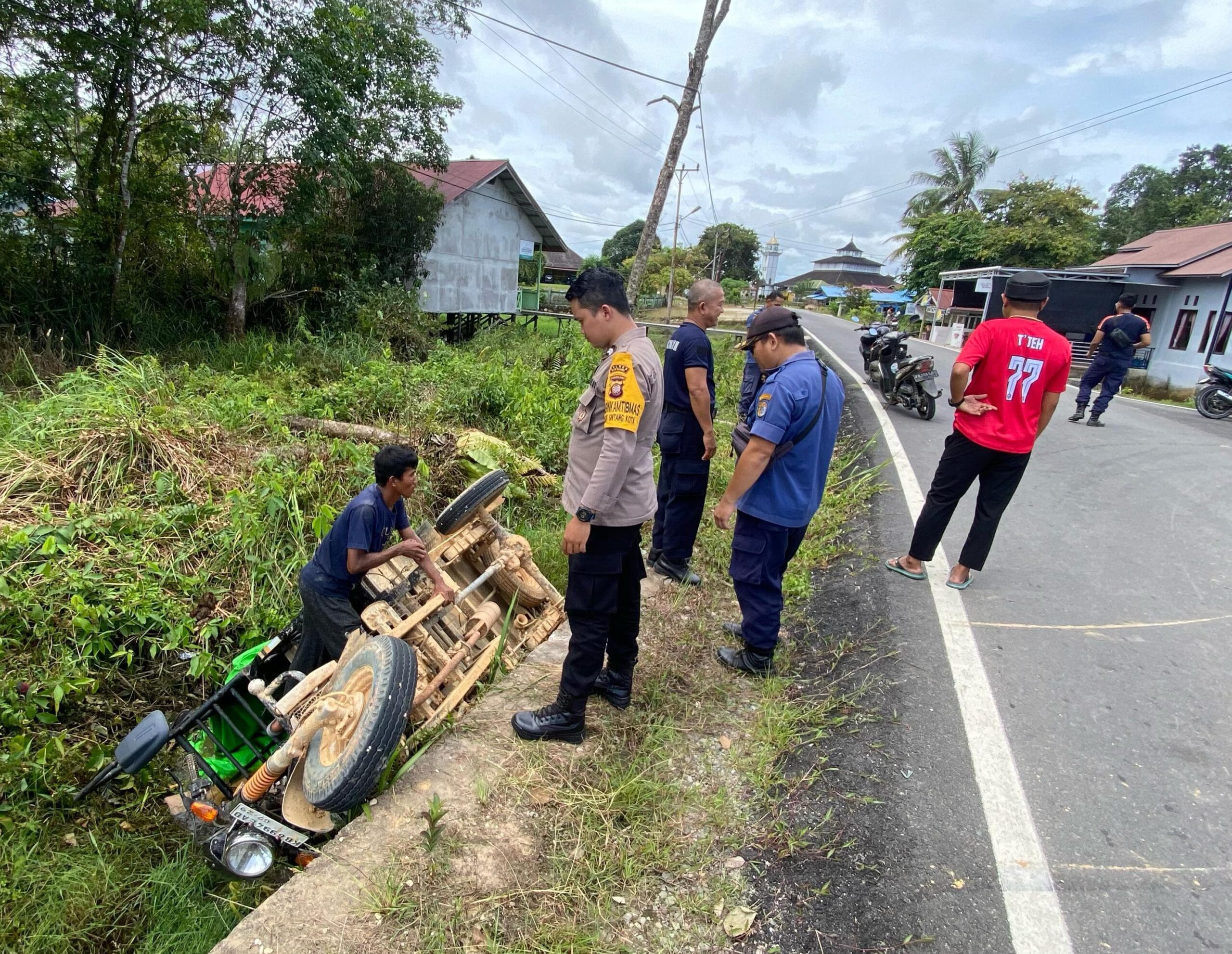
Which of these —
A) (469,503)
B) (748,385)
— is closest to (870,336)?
(748,385)

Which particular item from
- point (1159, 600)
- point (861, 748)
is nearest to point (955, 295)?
point (1159, 600)

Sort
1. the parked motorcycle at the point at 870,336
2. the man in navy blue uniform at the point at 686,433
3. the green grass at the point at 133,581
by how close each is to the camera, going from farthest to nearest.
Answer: the parked motorcycle at the point at 870,336, the man in navy blue uniform at the point at 686,433, the green grass at the point at 133,581

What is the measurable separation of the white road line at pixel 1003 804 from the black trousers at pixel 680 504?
4.65 ft

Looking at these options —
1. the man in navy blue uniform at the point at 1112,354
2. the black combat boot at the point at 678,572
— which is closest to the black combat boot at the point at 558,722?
the black combat boot at the point at 678,572

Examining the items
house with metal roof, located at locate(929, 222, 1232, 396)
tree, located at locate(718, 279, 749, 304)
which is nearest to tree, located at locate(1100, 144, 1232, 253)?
house with metal roof, located at locate(929, 222, 1232, 396)

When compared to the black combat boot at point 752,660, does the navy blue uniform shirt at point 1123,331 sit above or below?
above

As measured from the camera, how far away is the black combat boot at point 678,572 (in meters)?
3.99

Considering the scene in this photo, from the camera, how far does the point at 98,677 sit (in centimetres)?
332

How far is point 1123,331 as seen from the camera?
855 centimetres

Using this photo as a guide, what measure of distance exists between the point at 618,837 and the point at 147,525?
3.41m

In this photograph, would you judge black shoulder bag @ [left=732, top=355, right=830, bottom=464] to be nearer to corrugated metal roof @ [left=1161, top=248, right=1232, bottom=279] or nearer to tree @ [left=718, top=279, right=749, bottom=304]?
corrugated metal roof @ [left=1161, top=248, right=1232, bottom=279]

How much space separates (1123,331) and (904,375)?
9.61 feet

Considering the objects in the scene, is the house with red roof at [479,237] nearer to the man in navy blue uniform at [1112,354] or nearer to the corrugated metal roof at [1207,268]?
the man in navy blue uniform at [1112,354]

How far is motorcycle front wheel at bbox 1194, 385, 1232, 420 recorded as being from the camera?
1012 centimetres
